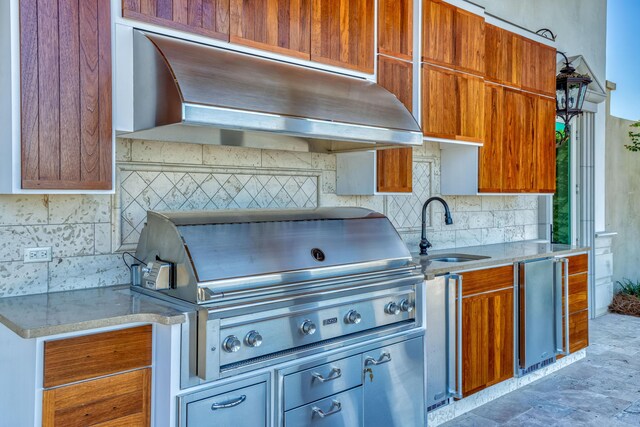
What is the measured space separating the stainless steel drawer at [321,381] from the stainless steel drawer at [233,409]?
4.9 inches

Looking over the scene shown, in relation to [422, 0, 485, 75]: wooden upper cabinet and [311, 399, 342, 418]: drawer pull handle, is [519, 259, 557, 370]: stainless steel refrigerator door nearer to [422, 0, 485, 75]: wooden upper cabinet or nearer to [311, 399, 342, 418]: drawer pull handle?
[422, 0, 485, 75]: wooden upper cabinet

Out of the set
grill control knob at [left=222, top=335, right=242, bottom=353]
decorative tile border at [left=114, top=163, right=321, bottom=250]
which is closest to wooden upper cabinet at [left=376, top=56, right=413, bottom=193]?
decorative tile border at [left=114, top=163, right=321, bottom=250]

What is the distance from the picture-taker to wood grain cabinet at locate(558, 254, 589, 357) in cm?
426

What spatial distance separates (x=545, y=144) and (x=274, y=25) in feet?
9.62

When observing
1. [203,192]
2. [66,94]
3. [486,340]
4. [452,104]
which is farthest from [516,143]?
[66,94]

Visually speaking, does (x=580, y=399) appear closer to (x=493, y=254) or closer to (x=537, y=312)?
(x=537, y=312)

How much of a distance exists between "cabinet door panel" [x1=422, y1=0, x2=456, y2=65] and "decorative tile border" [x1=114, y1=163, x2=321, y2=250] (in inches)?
43.8

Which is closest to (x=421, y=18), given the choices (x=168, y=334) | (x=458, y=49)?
(x=458, y=49)

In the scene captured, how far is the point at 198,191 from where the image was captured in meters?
2.85

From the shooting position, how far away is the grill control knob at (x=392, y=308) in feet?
8.82

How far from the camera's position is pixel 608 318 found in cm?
613

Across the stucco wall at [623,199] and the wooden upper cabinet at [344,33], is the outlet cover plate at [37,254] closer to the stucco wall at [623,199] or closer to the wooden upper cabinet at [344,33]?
the wooden upper cabinet at [344,33]

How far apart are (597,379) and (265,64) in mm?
3403

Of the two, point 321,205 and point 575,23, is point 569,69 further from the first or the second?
point 321,205
